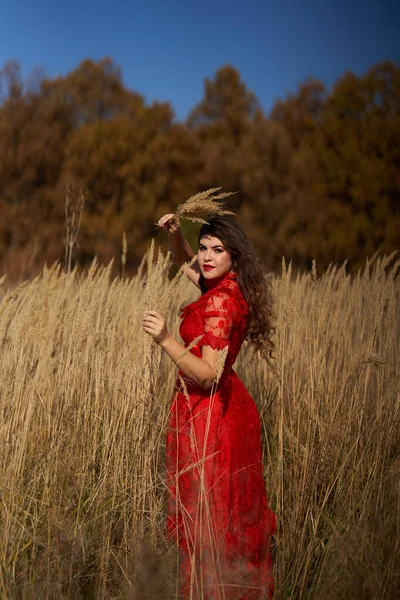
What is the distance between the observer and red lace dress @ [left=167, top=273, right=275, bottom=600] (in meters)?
2.23

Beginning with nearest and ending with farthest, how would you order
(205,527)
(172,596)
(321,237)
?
1. (172,596)
2. (205,527)
3. (321,237)

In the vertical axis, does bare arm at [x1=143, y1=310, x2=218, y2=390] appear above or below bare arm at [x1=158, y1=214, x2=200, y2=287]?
below

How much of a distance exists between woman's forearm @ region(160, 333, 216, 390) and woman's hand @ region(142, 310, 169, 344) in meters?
0.03

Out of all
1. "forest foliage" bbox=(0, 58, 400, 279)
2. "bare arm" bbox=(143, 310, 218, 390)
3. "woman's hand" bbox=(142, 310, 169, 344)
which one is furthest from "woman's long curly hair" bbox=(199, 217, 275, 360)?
"forest foliage" bbox=(0, 58, 400, 279)

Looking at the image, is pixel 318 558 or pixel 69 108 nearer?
pixel 318 558

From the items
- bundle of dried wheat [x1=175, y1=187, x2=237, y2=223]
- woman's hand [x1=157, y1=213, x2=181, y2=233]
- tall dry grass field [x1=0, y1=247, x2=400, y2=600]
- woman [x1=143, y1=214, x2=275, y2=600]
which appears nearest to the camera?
tall dry grass field [x1=0, y1=247, x2=400, y2=600]

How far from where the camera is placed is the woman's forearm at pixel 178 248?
283 centimetres

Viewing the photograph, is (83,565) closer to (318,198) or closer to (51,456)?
(51,456)

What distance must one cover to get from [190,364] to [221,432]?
387 millimetres

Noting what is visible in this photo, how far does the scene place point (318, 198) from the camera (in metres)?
15.0

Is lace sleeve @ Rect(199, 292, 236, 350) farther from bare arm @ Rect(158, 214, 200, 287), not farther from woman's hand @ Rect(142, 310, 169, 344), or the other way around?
bare arm @ Rect(158, 214, 200, 287)

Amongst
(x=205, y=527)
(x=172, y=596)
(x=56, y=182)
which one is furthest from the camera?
(x=56, y=182)

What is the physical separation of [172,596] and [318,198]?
13.7m

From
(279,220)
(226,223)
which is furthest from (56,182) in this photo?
(226,223)
